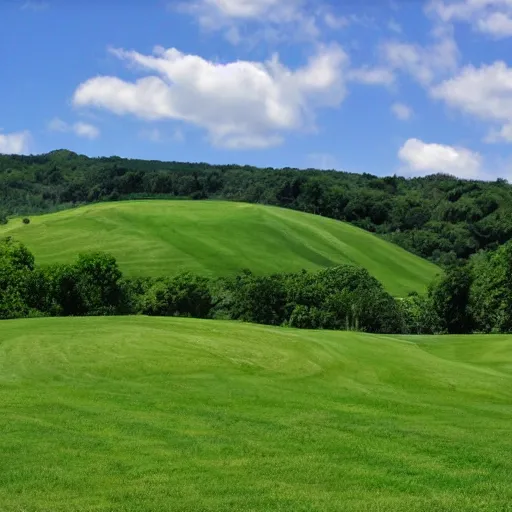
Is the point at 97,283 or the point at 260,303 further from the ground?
the point at 97,283

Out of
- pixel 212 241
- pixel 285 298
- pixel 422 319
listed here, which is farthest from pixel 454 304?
pixel 212 241

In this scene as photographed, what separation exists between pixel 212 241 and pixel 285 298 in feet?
200

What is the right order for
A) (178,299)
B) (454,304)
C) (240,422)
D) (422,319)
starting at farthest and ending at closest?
(178,299) → (422,319) → (454,304) → (240,422)

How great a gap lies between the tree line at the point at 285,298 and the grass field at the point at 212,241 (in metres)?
32.9

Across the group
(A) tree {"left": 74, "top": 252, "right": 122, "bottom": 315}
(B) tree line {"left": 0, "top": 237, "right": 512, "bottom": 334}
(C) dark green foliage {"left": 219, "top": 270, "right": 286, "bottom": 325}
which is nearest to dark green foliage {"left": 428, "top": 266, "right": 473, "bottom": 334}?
(B) tree line {"left": 0, "top": 237, "right": 512, "bottom": 334}

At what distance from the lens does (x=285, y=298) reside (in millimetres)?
102062

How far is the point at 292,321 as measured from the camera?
9819cm

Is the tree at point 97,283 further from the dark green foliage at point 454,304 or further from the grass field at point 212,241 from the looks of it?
the dark green foliage at point 454,304

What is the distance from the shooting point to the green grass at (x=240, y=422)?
15211 mm

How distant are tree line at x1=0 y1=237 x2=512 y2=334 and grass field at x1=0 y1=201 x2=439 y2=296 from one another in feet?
108

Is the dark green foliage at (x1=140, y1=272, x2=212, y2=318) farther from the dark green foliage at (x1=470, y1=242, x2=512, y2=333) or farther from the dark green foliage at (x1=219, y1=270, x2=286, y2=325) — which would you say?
the dark green foliage at (x1=470, y1=242, x2=512, y2=333)

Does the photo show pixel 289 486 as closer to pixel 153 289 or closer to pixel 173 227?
pixel 153 289

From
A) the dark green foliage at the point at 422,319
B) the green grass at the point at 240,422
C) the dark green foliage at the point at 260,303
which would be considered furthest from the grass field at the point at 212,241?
the green grass at the point at 240,422

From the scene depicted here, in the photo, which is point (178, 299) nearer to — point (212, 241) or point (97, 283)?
point (97, 283)
